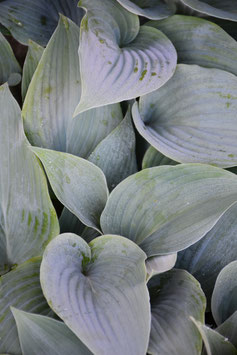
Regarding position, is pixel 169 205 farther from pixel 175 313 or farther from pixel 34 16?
pixel 34 16

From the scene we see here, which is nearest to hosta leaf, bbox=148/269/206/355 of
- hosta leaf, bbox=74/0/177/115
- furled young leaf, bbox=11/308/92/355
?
furled young leaf, bbox=11/308/92/355

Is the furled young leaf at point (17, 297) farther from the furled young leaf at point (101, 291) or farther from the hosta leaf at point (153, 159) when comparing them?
the hosta leaf at point (153, 159)

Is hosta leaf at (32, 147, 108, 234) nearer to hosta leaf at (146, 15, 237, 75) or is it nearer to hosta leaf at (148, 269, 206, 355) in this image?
hosta leaf at (148, 269, 206, 355)

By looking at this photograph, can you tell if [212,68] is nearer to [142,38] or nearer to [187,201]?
[142,38]

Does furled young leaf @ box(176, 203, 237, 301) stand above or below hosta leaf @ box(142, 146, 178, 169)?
below

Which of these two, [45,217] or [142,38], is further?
[142,38]

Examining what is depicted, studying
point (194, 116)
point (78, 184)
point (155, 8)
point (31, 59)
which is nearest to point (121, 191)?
point (78, 184)

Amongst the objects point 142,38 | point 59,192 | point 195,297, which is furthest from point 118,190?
point 142,38
